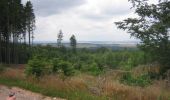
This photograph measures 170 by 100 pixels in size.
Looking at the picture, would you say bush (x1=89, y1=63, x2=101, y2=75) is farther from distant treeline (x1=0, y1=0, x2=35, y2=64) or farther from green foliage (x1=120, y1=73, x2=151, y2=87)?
distant treeline (x1=0, y1=0, x2=35, y2=64)

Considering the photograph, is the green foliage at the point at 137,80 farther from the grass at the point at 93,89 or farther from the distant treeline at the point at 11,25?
the distant treeline at the point at 11,25

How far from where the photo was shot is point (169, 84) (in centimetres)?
1644

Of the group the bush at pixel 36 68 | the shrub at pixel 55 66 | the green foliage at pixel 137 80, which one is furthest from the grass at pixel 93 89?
the shrub at pixel 55 66

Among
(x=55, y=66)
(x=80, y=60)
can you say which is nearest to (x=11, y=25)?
(x=80, y=60)

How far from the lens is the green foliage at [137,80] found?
18781 mm

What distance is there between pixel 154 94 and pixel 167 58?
16.9 feet

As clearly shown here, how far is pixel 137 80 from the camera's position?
19734 mm

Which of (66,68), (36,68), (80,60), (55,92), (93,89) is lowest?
(80,60)

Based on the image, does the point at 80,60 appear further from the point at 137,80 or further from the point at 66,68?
the point at 137,80

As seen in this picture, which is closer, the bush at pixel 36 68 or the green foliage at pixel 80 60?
the bush at pixel 36 68

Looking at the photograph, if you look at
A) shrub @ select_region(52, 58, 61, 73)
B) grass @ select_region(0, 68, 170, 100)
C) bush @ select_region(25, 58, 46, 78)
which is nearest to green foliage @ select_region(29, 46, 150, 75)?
shrub @ select_region(52, 58, 61, 73)

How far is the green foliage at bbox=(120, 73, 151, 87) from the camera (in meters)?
18.8

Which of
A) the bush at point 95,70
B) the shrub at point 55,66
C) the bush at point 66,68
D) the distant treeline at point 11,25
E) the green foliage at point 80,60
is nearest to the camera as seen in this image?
the bush at point 66,68

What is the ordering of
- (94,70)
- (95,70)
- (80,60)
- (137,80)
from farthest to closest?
1. (80,60)
2. (94,70)
3. (95,70)
4. (137,80)
